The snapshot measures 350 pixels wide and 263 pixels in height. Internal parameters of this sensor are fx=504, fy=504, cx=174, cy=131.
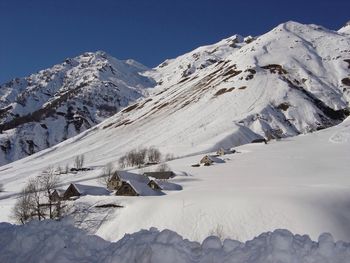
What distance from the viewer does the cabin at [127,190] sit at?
214 feet

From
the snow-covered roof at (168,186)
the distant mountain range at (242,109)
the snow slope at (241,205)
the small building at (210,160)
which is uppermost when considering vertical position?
the distant mountain range at (242,109)

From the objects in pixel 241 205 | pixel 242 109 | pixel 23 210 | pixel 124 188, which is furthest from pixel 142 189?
pixel 242 109

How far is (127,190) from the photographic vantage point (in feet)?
216

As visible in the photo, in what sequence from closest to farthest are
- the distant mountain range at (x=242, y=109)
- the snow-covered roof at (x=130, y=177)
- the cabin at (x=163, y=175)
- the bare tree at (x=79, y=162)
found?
1. the snow-covered roof at (x=130, y=177)
2. the cabin at (x=163, y=175)
3. the bare tree at (x=79, y=162)
4. the distant mountain range at (x=242, y=109)

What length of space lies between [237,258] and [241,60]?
190505 mm

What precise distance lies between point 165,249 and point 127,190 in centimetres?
5477

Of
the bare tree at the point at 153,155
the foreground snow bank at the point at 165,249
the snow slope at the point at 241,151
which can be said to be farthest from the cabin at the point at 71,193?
the foreground snow bank at the point at 165,249

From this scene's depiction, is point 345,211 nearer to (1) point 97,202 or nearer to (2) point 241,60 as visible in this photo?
(1) point 97,202

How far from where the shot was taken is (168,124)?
15350 cm

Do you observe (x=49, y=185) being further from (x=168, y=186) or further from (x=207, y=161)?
(x=207, y=161)

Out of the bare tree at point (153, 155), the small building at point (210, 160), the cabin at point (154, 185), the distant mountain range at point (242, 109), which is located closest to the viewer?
the cabin at point (154, 185)

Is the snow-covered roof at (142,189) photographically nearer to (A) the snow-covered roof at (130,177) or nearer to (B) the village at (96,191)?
(B) the village at (96,191)

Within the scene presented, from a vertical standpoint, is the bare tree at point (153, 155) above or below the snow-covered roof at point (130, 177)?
above

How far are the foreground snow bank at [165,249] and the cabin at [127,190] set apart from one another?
2016 inches
